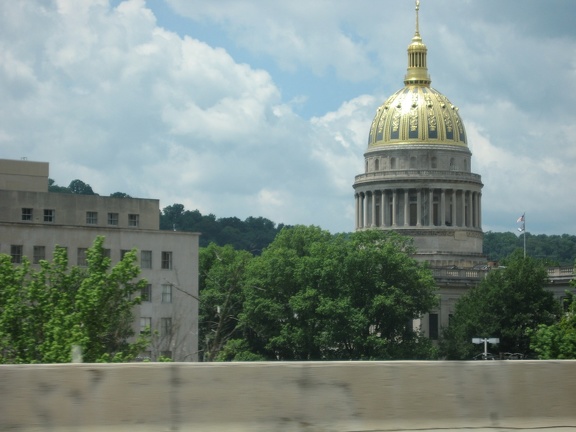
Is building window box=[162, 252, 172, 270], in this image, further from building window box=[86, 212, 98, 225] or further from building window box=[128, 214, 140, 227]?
building window box=[86, 212, 98, 225]

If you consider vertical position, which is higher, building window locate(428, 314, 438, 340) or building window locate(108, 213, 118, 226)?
building window locate(108, 213, 118, 226)

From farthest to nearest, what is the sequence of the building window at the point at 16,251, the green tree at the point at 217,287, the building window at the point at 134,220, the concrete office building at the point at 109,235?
the green tree at the point at 217,287
the building window at the point at 134,220
the concrete office building at the point at 109,235
the building window at the point at 16,251

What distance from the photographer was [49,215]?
294 ft

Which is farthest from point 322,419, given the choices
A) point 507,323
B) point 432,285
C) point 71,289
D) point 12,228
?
point 432,285

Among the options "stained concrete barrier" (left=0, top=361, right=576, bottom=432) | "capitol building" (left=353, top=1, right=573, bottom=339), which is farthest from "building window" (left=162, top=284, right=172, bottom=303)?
"capitol building" (left=353, top=1, right=573, bottom=339)

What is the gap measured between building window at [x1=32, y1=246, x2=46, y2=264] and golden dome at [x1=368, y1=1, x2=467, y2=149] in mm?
112004

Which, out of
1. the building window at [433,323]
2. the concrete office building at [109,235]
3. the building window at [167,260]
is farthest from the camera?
the building window at [433,323]

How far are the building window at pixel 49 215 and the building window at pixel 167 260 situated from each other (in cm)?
719

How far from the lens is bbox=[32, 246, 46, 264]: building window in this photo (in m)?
83.8

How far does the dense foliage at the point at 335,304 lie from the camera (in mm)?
118438

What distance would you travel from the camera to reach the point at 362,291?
12394cm

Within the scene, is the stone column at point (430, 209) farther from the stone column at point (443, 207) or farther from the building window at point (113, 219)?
the building window at point (113, 219)

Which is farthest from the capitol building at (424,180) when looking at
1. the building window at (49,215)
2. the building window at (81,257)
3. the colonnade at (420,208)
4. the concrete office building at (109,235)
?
the building window at (81,257)

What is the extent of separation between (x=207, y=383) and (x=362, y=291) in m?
Result: 107
